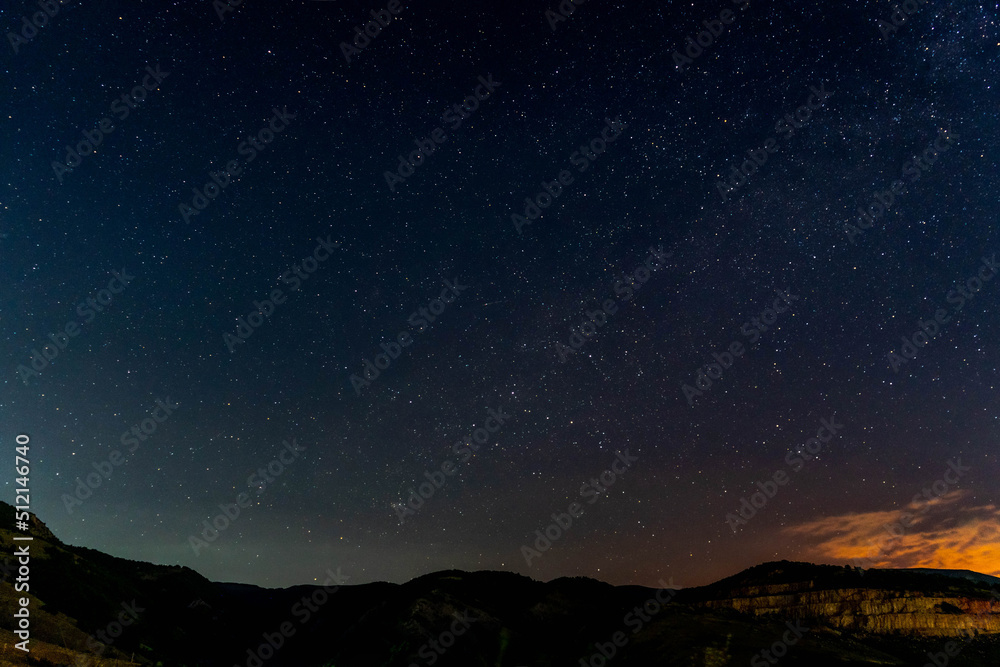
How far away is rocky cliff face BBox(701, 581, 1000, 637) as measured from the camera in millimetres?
82312

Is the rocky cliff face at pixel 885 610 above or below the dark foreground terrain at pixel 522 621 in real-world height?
above

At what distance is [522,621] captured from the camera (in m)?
108

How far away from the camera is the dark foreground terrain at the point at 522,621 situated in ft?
162

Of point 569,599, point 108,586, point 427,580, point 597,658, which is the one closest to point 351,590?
point 427,580

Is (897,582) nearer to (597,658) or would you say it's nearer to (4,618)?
(597,658)

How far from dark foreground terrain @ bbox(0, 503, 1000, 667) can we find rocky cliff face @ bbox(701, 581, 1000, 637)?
0.64ft

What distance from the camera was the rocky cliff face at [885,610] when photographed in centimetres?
8231

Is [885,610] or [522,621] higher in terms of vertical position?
[885,610]

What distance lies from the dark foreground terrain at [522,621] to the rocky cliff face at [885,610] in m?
0.20

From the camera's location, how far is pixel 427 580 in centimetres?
13500

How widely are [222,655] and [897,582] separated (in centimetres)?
11507

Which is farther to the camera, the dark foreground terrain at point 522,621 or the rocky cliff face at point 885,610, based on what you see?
the rocky cliff face at point 885,610

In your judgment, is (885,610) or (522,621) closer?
(885,610)

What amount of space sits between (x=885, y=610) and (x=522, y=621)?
62.9 m
